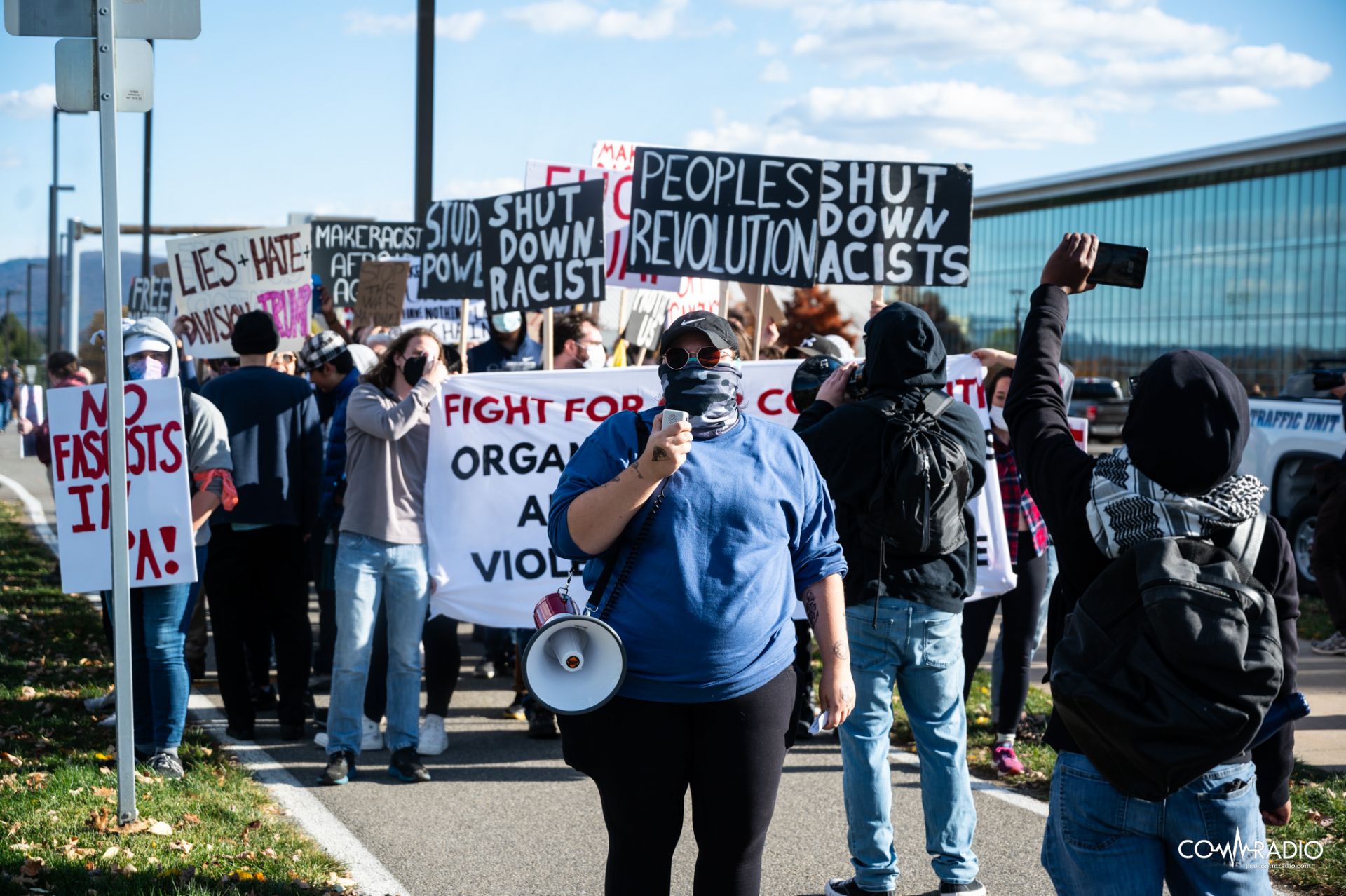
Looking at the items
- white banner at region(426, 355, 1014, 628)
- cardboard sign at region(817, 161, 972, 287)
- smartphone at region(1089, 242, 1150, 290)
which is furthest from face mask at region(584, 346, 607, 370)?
smartphone at region(1089, 242, 1150, 290)

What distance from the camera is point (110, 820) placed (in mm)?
5082

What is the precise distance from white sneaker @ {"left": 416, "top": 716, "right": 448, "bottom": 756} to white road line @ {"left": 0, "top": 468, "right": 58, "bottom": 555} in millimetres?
7986

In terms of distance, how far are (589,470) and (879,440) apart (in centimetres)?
145

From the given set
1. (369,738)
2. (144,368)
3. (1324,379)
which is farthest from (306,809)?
(1324,379)

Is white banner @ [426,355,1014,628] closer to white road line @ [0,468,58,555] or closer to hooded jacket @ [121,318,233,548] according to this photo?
hooded jacket @ [121,318,233,548]

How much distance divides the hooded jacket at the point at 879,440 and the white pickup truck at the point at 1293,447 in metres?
8.14

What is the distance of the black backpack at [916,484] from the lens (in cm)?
442

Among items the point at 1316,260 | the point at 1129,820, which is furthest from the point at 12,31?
the point at 1316,260

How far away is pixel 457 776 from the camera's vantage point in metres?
6.24

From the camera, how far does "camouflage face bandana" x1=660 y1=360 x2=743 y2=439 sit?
334 cm

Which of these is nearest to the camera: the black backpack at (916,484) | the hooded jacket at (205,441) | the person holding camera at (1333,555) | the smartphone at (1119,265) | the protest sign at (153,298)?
the smartphone at (1119,265)

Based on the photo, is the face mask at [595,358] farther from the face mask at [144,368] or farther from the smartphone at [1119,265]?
the smartphone at [1119,265]

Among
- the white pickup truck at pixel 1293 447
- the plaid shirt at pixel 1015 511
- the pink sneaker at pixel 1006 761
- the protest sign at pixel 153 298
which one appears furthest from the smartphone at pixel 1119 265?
the protest sign at pixel 153 298

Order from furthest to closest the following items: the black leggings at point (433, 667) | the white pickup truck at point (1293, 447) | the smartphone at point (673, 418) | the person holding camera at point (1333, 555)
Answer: the white pickup truck at point (1293, 447), the person holding camera at point (1333, 555), the black leggings at point (433, 667), the smartphone at point (673, 418)
